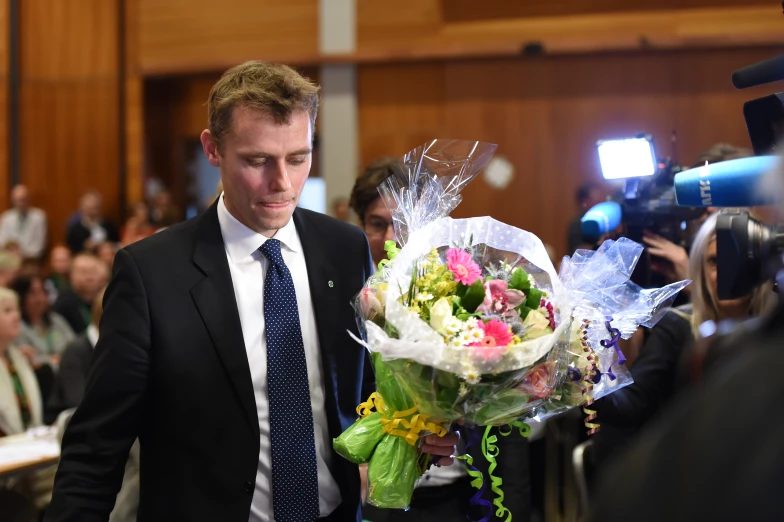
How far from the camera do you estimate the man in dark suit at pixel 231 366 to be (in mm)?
1721

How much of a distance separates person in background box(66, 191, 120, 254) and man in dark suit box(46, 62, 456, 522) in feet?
24.3

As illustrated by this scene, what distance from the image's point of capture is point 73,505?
5.47ft

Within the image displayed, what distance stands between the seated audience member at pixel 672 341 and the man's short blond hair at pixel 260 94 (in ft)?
4.03

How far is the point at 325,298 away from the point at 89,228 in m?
7.74

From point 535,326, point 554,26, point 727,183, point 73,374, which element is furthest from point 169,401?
point 554,26

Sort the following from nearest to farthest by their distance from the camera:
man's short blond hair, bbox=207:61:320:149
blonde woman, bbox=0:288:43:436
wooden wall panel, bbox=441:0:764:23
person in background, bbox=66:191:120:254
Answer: man's short blond hair, bbox=207:61:320:149, blonde woman, bbox=0:288:43:436, wooden wall panel, bbox=441:0:764:23, person in background, bbox=66:191:120:254

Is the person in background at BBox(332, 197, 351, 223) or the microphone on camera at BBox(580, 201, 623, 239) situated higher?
the microphone on camera at BBox(580, 201, 623, 239)

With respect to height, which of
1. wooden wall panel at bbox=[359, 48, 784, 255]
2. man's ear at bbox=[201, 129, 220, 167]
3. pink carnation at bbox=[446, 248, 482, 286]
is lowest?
pink carnation at bbox=[446, 248, 482, 286]

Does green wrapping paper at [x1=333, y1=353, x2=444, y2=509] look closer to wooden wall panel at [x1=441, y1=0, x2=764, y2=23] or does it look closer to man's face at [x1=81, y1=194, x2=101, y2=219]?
wooden wall panel at [x1=441, y1=0, x2=764, y2=23]

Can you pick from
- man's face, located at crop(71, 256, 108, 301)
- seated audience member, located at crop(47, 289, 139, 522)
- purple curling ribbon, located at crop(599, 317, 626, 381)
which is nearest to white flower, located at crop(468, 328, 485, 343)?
purple curling ribbon, located at crop(599, 317, 626, 381)

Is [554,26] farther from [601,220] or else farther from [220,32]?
[601,220]

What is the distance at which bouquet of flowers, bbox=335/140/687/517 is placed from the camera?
4.87ft

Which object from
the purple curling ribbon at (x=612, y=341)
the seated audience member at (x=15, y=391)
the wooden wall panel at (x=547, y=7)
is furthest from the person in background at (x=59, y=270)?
the purple curling ribbon at (x=612, y=341)

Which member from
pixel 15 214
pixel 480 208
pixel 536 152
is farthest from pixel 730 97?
pixel 15 214
